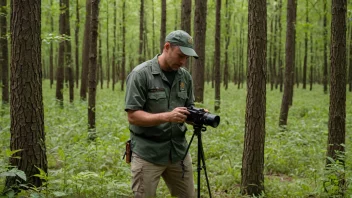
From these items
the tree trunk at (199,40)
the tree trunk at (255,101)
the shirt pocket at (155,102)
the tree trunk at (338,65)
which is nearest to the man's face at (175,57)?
the shirt pocket at (155,102)

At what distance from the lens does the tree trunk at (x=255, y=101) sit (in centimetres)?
504

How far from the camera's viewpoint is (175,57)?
3.48 metres

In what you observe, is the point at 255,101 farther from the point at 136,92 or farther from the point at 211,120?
the point at 136,92

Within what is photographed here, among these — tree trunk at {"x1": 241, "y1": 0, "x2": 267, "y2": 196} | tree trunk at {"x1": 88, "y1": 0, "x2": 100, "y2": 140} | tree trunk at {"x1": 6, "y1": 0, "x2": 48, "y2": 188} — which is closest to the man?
tree trunk at {"x1": 6, "y1": 0, "x2": 48, "y2": 188}

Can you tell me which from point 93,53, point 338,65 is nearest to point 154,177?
point 338,65

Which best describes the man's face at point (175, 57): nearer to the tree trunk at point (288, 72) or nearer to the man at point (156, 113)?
the man at point (156, 113)

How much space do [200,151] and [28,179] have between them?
8.15ft

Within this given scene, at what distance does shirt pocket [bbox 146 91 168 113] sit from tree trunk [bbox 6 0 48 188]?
1829 mm

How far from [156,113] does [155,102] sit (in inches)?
5.5

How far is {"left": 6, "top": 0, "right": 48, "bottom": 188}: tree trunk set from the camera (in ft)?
13.8

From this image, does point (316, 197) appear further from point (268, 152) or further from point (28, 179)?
point (28, 179)

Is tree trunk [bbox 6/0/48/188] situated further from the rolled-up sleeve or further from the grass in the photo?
the rolled-up sleeve

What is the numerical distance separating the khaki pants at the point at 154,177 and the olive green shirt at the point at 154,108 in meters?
0.08

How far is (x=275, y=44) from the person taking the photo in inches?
1282
